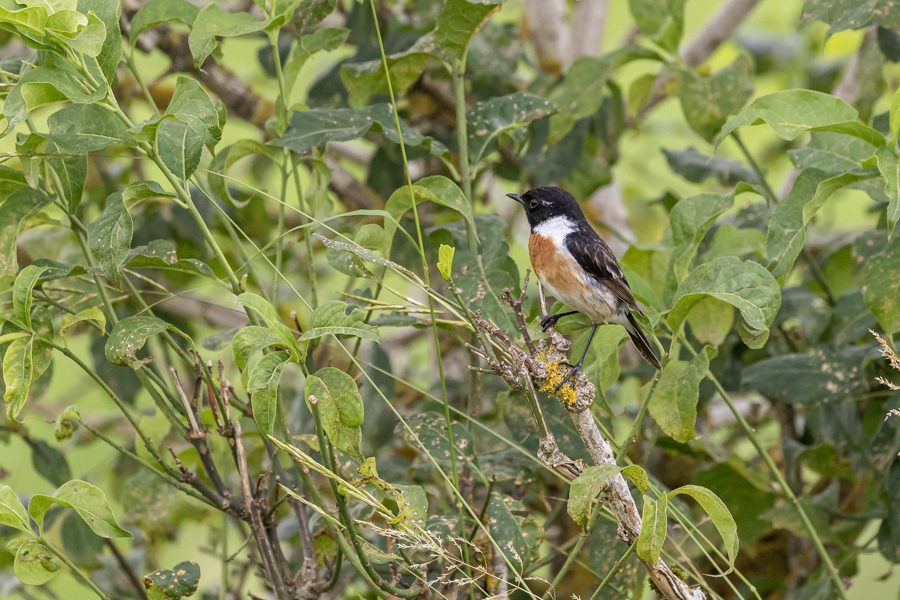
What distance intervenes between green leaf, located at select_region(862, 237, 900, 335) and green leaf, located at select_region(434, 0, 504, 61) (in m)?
1.06

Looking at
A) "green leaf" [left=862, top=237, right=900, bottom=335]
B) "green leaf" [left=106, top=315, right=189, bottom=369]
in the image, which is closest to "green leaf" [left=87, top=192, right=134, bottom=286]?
"green leaf" [left=106, top=315, right=189, bottom=369]

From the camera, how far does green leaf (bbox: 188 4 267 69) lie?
165cm

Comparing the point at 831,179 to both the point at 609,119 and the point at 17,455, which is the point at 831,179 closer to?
the point at 609,119

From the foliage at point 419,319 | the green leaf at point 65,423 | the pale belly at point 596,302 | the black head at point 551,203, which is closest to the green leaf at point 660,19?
the foliage at point 419,319

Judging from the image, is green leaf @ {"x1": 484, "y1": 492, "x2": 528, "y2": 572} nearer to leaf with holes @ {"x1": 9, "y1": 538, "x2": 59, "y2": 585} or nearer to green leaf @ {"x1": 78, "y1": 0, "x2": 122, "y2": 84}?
leaf with holes @ {"x1": 9, "y1": 538, "x2": 59, "y2": 585}

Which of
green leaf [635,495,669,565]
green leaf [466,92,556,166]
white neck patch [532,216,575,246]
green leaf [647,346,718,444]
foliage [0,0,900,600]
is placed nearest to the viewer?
green leaf [635,495,669,565]

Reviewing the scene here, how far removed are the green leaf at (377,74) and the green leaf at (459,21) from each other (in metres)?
0.10

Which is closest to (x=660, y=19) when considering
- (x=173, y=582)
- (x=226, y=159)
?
(x=226, y=159)

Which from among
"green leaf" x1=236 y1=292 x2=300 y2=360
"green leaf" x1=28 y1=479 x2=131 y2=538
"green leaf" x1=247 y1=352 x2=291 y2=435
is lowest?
"green leaf" x1=28 y1=479 x2=131 y2=538

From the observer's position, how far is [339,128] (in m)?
1.97

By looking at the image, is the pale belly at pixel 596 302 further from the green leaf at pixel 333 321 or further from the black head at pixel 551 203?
the green leaf at pixel 333 321

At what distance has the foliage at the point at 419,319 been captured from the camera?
4.97ft

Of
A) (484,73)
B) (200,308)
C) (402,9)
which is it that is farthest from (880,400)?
(200,308)

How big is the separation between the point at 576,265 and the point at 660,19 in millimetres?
802
